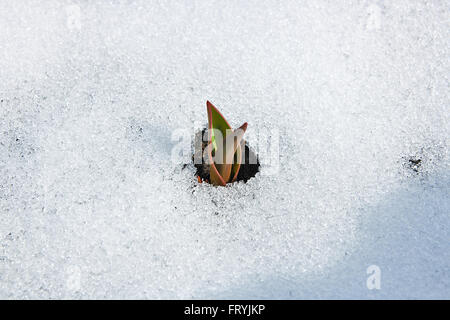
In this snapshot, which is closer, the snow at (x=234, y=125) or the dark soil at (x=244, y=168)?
the snow at (x=234, y=125)

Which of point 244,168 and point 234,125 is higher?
point 234,125

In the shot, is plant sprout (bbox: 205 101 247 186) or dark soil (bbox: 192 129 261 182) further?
dark soil (bbox: 192 129 261 182)

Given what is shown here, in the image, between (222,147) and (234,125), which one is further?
(234,125)

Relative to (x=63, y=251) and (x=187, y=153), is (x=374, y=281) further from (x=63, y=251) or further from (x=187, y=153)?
(x=63, y=251)

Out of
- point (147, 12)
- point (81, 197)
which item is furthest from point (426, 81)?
point (81, 197)

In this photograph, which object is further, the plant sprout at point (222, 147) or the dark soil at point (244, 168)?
the dark soil at point (244, 168)
